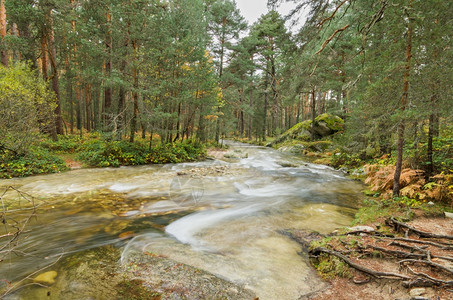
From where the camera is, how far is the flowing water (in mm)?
3219

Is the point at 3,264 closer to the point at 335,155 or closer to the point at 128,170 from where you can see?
the point at 128,170

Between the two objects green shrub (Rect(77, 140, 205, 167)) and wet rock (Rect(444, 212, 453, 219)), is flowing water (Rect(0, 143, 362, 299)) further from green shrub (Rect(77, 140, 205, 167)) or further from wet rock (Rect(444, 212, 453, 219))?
wet rock (Rect(444, 212, 453, 219))

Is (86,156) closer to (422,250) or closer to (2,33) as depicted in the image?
(2,33)

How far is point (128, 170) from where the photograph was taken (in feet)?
34.1

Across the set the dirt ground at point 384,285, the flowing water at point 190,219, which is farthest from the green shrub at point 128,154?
the dirt ground at point 384,285

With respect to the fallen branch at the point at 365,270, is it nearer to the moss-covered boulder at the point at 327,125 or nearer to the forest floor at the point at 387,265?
the forest floor at the point at 387,265

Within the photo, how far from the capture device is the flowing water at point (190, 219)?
322 centimetres

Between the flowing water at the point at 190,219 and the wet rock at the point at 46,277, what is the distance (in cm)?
27

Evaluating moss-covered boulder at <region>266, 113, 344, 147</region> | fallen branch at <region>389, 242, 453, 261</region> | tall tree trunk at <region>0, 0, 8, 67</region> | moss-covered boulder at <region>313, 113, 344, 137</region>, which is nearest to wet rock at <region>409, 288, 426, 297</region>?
fallen branch at <region>389, 242, 453, 261</region>

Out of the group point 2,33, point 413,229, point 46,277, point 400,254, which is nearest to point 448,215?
point 413,229

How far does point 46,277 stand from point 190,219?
9.45 feet

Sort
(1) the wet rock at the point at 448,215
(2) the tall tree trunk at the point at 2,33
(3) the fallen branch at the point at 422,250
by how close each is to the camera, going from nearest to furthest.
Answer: (3) the fallen branch at the point at 422,250 < (1) the wet rock at the point at 448,215 < (2) the tall tree trunk at the point at 2,33

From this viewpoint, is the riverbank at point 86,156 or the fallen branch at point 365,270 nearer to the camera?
the fallen branch at point 365,270

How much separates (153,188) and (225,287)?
18.6 feet
